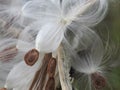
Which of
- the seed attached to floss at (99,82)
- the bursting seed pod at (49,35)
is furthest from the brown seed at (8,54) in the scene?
the seed attached to floss at (99,82)

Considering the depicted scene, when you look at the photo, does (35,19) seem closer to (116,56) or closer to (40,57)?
(40,57)

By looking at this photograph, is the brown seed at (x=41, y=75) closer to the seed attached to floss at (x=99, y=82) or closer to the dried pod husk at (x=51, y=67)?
the dried pod husk at (x=51, y=67)

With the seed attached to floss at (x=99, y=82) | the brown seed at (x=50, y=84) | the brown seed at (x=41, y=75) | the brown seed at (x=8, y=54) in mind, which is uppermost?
the brown seed at (x=8, y=54)


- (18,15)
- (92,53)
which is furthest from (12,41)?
(92,53)

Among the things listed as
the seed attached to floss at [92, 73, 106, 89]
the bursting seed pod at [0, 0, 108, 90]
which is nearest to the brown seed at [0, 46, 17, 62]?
the bursting seed pod at [0, 0, 108, 90]

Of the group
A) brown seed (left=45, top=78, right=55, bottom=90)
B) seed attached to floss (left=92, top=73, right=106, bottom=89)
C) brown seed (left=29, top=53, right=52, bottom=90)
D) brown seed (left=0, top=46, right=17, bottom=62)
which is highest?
brown seed (left=0, top=46, right=17, bottom=62)

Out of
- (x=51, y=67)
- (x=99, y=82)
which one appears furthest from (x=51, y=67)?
(x=99, y=82)

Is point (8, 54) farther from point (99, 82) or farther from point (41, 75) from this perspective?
point (99, 82)

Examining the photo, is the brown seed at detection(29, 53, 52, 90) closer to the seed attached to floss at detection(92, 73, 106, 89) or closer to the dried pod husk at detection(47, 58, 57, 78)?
the dried pod husk at detection(47, 58, 57, 78)

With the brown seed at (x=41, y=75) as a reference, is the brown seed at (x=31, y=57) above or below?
above
